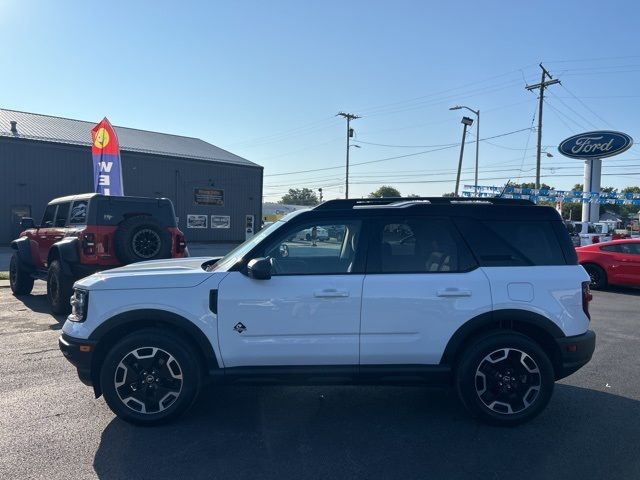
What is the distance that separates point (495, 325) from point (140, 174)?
3273 cm

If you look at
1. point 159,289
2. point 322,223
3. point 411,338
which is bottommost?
point 411,338

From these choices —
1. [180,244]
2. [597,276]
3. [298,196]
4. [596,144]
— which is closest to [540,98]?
[596,144]

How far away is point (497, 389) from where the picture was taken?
4246 millimetres

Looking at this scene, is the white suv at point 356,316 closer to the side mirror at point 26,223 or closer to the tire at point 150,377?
the tire at point 150,377

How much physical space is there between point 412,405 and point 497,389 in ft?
2.65

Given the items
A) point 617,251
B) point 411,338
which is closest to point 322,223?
point 411,338

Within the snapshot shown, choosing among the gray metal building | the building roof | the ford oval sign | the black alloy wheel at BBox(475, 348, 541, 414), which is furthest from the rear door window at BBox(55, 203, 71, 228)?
the ford oval sign

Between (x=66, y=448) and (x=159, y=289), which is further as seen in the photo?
(x=159, y=289)

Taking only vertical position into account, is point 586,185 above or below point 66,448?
above

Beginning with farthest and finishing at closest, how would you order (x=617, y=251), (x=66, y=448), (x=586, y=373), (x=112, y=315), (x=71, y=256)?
1. (x=617, y=251)
2. (x=71, y=256)
3. (x=586, y=373)
4. (x=112, y=315)
5. (x=66, y=448)

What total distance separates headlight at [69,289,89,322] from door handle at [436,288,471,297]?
2783 millimetres

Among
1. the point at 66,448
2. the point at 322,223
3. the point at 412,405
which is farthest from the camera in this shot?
the point at 412,405

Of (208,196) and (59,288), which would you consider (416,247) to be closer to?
(59,288)

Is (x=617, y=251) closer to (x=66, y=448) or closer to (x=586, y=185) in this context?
(x=66, y=448)
